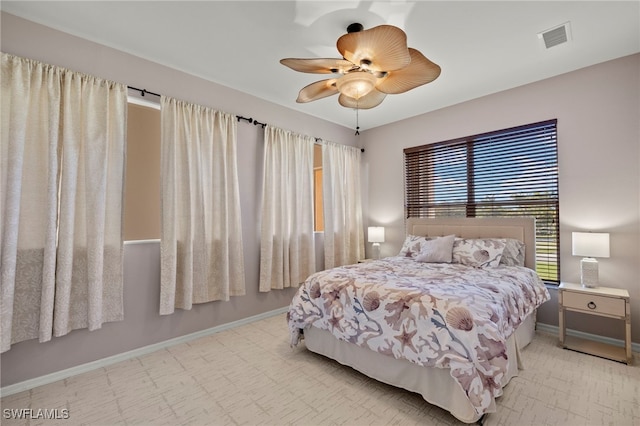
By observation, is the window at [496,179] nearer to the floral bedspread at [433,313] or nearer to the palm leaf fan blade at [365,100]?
the floral bedspread at [433,313]

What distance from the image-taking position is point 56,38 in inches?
94.7

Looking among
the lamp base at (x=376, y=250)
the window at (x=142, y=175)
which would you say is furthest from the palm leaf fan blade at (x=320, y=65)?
the lamp base at (x=376, y=250)

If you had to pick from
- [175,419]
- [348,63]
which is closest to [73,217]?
A: [175,419]

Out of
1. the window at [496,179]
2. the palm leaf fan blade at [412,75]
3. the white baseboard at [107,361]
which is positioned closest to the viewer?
the palm leaf fan blade at [412,75]

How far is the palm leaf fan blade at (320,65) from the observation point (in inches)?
83.2

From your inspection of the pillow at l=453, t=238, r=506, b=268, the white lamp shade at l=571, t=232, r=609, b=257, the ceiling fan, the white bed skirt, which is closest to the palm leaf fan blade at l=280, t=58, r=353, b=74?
the ceiling fan

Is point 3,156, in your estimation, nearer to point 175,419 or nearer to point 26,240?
point 26,240

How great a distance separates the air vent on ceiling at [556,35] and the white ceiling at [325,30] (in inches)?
1.6

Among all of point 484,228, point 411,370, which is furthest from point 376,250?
point 411,370

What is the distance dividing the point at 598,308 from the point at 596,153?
156cm

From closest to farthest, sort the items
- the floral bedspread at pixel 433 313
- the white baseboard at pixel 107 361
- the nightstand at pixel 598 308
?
the floral bedspread at pixel 433 313 < the white baseboard at pixel 107 361 < the nightstand at pixel 598 308

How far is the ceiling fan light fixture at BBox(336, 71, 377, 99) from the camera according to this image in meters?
2.22

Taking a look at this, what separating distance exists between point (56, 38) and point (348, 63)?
7.84 feet

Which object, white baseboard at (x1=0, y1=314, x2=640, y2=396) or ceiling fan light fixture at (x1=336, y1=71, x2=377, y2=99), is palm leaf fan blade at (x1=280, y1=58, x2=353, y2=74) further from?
white baseboard at (x1=0, y1=314, x2=640, y2=396)
